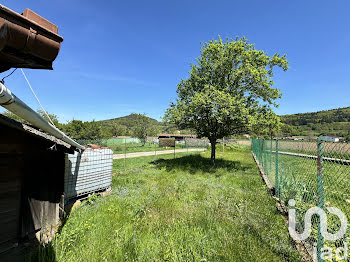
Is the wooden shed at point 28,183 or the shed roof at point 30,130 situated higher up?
the shed roof at point 30,130

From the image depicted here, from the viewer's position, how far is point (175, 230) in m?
3.54

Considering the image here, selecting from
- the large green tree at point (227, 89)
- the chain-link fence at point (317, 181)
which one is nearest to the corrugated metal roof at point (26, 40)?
the chain-link fence at point (317, 181)

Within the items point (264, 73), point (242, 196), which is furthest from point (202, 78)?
point (242, 196)

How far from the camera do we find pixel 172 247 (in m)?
2.91

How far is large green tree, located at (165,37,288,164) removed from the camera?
9.63 metres

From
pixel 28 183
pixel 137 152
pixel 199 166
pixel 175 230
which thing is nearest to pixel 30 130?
pixel 28 183

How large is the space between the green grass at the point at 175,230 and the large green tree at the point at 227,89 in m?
5.44

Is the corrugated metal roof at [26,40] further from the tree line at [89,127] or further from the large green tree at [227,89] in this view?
the tree line at [89,127]

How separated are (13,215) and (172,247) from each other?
3.12 metres

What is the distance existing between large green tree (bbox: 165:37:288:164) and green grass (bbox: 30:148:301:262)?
17.9ft

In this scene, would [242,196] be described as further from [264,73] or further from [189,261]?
[264,73]

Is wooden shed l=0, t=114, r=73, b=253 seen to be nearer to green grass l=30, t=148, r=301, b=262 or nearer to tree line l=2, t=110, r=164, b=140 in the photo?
green grass l=30, t=148, r=301, b=262

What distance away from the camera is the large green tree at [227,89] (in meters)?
9.63

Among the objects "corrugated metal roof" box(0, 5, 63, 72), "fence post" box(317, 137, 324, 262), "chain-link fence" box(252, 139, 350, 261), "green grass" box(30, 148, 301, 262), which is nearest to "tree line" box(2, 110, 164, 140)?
"green grass" box(30, 148, 301, 262)
